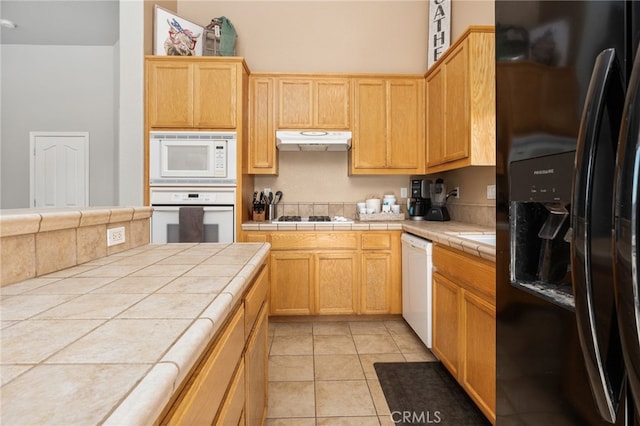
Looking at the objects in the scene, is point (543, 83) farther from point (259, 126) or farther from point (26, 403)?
point (259, 126)

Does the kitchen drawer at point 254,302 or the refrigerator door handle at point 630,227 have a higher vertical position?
the refrigerator door handle at point 630,227

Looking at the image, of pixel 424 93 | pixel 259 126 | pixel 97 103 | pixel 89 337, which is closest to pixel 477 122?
pixel 424 93

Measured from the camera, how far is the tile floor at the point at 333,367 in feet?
5.94

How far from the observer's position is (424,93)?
3.42 m

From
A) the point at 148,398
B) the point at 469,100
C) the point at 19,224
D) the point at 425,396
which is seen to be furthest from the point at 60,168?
the point at 148,398

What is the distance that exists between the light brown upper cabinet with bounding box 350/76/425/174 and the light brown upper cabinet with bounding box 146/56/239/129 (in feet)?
4.10

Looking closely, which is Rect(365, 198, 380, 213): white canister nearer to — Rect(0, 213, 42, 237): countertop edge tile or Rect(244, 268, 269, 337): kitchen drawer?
Rect(244, 268, 269, 337): kitchen drawer

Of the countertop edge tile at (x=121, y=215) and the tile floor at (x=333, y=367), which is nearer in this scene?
the countertop edge tile at (x=121, y=215)

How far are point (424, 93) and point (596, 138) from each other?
2.95 meters

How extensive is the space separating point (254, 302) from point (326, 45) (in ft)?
11.1

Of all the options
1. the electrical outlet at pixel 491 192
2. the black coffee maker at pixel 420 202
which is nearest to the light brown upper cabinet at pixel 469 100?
the electrical outlet at pixel 491 192

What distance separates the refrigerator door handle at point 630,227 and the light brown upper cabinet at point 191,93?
9.47 feet

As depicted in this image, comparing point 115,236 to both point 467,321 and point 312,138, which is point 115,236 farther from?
point 312,138

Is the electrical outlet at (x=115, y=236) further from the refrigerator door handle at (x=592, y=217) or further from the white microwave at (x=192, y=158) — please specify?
the white microwave at (x=192, y=158)
